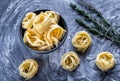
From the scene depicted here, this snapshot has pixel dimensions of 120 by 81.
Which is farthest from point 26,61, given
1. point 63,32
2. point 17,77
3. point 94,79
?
point 94,79

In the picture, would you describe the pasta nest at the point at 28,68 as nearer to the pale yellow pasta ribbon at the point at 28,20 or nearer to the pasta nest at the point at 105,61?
the pale yellow pasta ribbon at the point at 28,20

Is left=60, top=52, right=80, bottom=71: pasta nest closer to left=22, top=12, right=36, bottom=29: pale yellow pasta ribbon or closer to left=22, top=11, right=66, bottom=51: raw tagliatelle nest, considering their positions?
left=22, top=11, right=66, bottom=51: raw tagliatelle nest

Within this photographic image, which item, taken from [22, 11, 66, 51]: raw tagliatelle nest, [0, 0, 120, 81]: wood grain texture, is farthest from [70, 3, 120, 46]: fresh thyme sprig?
[22, 11, 66, 51]: raw tagliatelle nest

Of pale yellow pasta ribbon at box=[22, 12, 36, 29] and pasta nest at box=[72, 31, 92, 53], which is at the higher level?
pale yellow pasta ribbon at box=[22, 12, 36, 29]

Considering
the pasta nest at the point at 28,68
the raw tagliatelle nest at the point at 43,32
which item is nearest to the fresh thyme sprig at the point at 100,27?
the raw tagliatelle nest at the point at 43,32

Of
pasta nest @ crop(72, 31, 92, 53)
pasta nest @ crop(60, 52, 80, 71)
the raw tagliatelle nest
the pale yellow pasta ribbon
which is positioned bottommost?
pasta nest @ crop(60, 52, 80, 71)

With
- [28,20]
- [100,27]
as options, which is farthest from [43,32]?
[100,27]
